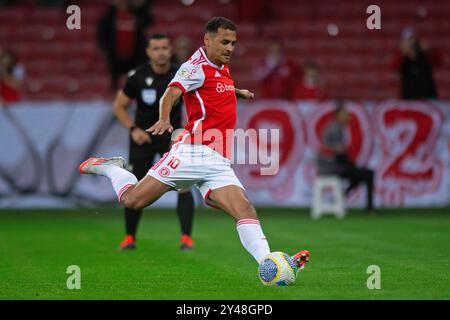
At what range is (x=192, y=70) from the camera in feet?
29.5

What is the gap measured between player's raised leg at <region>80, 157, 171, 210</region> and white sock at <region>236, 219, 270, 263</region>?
2.65ft

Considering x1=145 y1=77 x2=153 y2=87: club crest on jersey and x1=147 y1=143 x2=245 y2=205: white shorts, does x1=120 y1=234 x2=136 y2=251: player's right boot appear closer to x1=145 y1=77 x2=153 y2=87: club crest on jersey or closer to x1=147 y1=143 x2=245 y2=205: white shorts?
x1=145 y1=77 x2=153 y2=87: club crest on jersey

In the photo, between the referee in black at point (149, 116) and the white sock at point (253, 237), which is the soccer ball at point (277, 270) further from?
the referee in black at point (149, 116)

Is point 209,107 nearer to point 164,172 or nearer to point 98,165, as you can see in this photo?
point 164,172

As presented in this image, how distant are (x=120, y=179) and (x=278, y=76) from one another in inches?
473

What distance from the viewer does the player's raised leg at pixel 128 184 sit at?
931 centimetres

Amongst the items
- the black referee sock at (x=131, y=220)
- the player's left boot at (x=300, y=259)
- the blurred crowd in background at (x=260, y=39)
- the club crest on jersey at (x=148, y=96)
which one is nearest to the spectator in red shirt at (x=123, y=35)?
the blurred crowd in background at (x=260, y=39)

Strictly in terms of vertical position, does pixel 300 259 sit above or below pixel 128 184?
below

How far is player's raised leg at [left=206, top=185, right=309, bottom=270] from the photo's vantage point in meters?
8.92

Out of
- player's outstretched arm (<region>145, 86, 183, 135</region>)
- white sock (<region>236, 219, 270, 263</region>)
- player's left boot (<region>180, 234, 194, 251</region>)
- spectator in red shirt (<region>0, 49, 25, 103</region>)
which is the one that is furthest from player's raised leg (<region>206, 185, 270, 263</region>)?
spectator in red shirt (<region>0, 49, 25, 103</region>)

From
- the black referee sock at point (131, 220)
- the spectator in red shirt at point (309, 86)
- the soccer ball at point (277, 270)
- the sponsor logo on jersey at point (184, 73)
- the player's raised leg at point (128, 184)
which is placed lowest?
the black referee sock at point (131, 220)

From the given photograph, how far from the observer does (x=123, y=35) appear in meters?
20.8

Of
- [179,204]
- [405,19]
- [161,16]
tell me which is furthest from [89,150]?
[405,19]

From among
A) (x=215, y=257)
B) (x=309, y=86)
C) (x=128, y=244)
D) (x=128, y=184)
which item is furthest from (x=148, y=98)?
(x=309, y=86)
